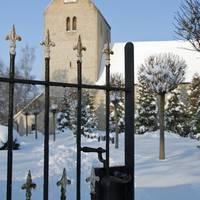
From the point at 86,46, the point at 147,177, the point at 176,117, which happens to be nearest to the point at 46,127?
the point at 147,177

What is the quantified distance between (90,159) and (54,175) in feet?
11.6

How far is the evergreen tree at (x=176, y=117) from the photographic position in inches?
1491

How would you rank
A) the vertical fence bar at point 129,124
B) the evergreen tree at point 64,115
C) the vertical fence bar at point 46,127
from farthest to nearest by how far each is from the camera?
the evergreen tree at point 64,115, the vertical fence bar at point 129,124, the vertical fence bar at point 46,127

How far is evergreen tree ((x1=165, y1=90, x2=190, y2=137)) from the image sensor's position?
3788 centimetres

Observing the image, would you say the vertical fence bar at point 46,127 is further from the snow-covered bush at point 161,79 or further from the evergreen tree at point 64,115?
the evergreen tree at point 64,115

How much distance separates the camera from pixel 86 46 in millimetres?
48094

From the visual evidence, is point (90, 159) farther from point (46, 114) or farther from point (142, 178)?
point (46, 114)

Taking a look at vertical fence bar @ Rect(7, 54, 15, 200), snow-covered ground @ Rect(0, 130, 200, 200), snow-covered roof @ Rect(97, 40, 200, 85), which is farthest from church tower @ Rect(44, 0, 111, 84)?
vertical fence bar @ Rect(7, 54, 15, 200)

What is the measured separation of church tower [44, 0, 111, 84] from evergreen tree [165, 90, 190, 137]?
38.5 ft

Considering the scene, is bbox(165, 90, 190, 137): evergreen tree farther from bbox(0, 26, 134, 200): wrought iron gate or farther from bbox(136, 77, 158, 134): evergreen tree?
bbox(0, 26, 134, 200): wrought iron gate

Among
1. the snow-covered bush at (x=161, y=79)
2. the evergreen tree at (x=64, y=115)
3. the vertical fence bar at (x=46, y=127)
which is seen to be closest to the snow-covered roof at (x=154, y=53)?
the evergreen tree at (x=64, y=115)

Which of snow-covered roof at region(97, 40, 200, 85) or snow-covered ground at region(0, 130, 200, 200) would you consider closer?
snow-covered ground at region(0, 130, 200, 200)

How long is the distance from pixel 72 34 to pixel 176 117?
16.7 meters

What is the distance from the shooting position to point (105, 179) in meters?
3.03
